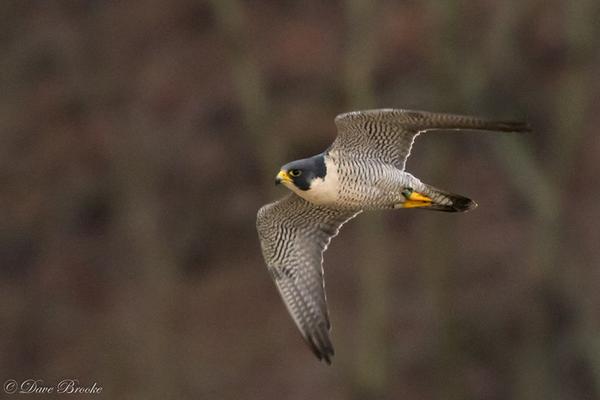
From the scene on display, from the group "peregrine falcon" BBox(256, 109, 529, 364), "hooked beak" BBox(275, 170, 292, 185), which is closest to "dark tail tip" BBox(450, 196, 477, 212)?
"peregrine falcon" BBox(256, 109, 529, 364)

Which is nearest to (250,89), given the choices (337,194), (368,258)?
(368,258)

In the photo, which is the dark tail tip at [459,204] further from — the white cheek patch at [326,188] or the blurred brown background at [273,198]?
the blurred brown background at [273,198]

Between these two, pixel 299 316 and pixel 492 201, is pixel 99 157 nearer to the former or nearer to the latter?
pixel 492 201

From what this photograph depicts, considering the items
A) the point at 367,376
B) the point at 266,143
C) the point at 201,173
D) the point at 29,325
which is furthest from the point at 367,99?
the point at 29,325

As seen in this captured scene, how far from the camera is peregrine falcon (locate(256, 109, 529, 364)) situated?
817 cm

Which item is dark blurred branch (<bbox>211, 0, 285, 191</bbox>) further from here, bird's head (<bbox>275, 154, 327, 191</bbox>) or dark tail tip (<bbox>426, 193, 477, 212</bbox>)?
bird's head (<bbox>275, 154, 327, 191</bbox>)

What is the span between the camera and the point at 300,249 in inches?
360

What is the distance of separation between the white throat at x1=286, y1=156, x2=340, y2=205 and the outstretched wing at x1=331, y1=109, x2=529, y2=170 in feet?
0.69

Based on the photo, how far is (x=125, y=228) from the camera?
64.4 ft

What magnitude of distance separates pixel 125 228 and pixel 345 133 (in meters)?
11.7

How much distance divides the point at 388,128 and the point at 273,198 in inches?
259

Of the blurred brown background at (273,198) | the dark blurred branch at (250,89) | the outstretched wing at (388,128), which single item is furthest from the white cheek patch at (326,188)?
the dark blurred branch at (250,89)

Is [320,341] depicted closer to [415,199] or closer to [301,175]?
[415,199]

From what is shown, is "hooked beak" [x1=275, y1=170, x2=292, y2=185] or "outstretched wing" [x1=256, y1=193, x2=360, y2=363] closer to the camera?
"hooked beak" [x1=275, y1=170, x2=292, y2=185]
